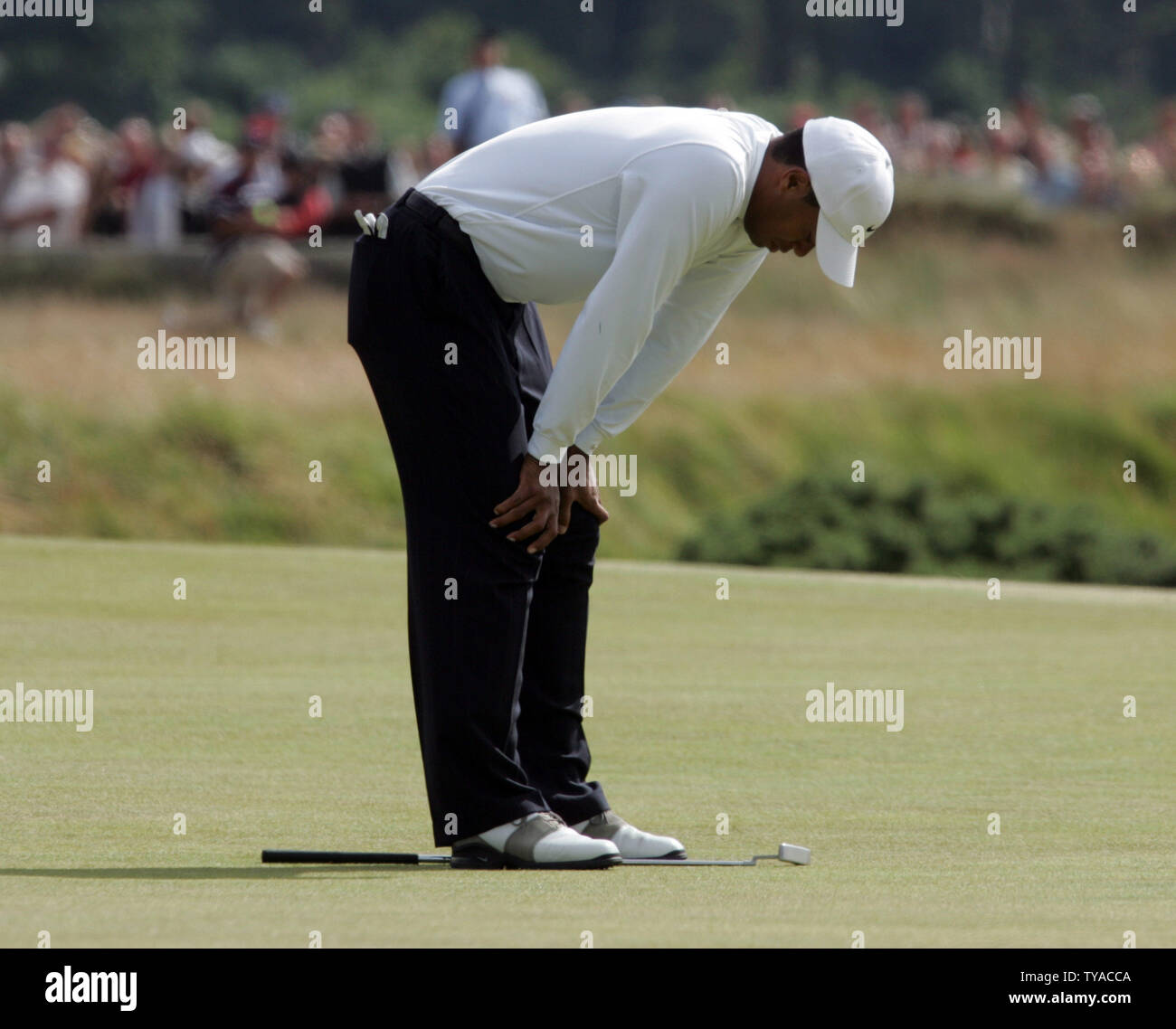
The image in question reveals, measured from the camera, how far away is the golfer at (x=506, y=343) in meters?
5.46

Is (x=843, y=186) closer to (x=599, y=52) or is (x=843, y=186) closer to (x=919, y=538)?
(x=919, y=538)

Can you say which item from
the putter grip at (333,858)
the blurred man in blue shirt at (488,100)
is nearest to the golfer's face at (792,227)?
the putter grip at (333,858)

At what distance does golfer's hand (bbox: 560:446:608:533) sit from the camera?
18.5 feet

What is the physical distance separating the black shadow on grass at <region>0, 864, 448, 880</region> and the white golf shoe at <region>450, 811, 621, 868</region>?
12cm

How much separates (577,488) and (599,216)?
2.15 ft

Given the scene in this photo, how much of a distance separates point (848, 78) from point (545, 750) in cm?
5972

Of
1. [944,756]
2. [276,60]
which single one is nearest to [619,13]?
[276,60]

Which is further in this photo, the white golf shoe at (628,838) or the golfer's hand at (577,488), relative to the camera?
the white golf shoe at (628,838)

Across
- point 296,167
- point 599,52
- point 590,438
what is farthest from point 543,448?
point 599,52

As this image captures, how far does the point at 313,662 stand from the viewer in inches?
403

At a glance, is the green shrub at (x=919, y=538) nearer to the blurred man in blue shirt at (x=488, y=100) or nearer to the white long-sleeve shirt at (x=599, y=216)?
the blurred man in blue shirt at (x=488, y=100)

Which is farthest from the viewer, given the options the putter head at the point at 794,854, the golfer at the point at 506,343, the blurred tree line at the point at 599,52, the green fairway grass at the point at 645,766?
the blurred tree line at the point at 599,52

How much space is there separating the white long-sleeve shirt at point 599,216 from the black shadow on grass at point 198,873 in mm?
1053

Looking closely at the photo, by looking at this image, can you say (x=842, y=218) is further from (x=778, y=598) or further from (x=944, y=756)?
(x=778, y=598)
